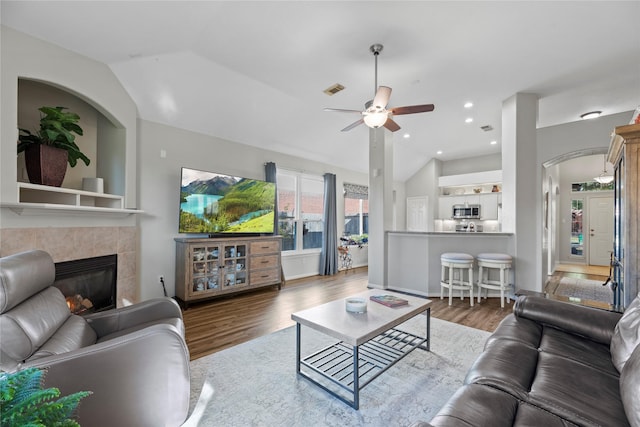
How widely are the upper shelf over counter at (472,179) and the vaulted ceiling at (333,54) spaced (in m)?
2.28

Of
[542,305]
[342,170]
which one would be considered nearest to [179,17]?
[542,305]

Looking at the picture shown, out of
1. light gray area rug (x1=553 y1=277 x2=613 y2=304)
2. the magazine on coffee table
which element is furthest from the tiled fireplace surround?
light gray area rug (x1=553 y1=277 x2=613 y2=304)

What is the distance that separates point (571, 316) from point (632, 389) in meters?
0.96

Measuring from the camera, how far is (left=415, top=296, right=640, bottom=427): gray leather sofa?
104 centimetres

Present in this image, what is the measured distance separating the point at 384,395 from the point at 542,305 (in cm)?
125

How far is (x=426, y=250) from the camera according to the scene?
175 inches

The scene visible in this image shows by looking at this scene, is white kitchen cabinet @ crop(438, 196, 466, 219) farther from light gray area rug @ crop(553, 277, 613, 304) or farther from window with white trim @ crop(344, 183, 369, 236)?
light gray area rug @ crop(553, 277, 613, 304)

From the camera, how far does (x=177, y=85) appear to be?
140 inches

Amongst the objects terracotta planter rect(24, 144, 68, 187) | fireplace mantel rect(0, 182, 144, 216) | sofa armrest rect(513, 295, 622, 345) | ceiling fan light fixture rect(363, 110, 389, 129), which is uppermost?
ceiling fan light fixture rect(363, 110, 389, 129)

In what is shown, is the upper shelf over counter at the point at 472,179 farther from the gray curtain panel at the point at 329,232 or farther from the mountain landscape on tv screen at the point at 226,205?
the mountain landscape on tv screen at the point at 226,205

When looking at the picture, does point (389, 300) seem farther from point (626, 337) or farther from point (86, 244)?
point (86, 244)

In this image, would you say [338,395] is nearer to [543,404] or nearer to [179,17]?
[543,404]

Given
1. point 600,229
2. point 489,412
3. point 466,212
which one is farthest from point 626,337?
point 600,229

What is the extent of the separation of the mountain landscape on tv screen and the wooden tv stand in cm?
22
